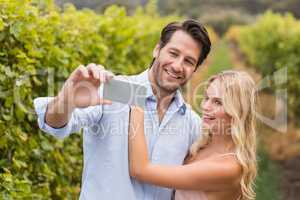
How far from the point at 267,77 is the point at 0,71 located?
10831 mm

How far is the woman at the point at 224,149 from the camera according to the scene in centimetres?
263

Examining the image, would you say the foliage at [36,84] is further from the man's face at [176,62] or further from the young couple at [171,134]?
the man's face at [176,62]

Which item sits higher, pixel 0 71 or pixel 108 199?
pixel 0 71

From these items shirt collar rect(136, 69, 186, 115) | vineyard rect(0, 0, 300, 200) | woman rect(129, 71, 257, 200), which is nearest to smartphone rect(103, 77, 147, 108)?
shirt collar rect(136, 69, 186, 115)

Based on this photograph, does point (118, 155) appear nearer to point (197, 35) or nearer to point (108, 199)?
point (108, 199)

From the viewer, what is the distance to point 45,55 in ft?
11.8

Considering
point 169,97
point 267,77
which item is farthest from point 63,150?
point 267,77

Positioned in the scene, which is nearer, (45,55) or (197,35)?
(197,35)

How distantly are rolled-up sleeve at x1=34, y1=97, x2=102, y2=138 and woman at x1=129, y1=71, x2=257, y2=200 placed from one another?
42cm

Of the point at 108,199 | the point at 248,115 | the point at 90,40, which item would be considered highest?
the point at 90,40

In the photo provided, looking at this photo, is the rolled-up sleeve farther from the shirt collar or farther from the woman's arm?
A: the shirt collar

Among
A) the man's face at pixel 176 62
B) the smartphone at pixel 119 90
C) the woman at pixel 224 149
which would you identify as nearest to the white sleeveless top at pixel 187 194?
the woman at pixel 224 149

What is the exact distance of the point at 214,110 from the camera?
269cm

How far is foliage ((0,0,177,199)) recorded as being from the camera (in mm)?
3064
